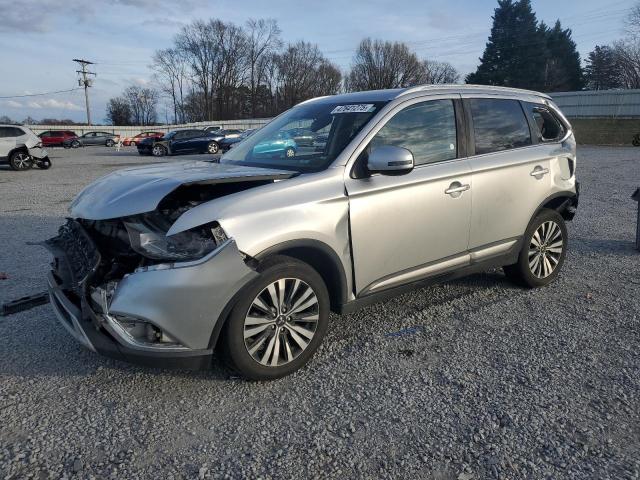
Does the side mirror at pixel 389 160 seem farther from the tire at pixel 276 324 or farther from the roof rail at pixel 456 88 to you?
the tire at pixel 276 324

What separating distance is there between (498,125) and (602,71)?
79.4m

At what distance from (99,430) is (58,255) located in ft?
4.67

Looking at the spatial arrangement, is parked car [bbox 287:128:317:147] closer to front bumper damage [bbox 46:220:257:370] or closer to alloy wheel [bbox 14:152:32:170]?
front bumper damage [bbox 46:220:257:370]

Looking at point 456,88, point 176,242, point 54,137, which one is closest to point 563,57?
point 54,137

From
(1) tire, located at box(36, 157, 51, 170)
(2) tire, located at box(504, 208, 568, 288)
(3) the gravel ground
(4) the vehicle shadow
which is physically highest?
(1) tire, located at box(36, 157, 51, 170)

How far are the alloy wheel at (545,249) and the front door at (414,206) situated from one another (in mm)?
1056

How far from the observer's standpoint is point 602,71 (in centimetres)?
7000

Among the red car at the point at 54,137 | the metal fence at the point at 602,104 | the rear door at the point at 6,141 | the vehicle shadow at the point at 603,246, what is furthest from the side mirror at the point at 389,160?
the red car at the point at 54,137

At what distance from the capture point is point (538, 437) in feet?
8.70

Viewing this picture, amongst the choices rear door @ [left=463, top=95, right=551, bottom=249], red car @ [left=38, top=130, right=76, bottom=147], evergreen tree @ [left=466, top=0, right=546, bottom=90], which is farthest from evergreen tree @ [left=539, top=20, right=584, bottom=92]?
rear door @ [left=463, top=95, right=551, bottom=249]

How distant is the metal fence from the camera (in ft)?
132

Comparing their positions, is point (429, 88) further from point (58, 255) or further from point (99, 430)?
point (99, 430)

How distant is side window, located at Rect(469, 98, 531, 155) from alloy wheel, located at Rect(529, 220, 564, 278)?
0.88 metres

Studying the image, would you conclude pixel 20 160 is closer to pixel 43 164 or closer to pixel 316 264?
pixel 43 164
